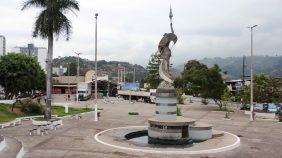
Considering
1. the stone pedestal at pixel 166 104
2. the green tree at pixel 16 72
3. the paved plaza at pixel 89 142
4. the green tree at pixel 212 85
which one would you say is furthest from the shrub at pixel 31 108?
the green tree at pixel 212 85

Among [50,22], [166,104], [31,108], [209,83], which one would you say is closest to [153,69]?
[209,83]

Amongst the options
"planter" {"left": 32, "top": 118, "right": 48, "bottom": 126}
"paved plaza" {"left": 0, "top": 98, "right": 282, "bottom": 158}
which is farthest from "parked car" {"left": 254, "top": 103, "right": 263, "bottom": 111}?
"planter" {"left": 32, "top": 118, "right": 48, "bottom": 126}

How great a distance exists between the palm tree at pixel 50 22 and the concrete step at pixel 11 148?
980 centimetres

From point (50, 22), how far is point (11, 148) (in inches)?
588

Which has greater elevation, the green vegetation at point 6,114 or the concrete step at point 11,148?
the green vegetation at point 6,114

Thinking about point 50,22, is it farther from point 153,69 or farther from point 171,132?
point 153,69

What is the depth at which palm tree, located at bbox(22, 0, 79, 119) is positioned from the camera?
3356cm

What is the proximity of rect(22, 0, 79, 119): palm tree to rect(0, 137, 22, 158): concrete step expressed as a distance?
9799mm

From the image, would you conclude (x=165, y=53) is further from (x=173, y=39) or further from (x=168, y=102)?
(x=168, y=102)

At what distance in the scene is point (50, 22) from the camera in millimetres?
33656

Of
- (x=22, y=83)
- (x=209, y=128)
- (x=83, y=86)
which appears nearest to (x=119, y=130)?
(x=209, y=128)

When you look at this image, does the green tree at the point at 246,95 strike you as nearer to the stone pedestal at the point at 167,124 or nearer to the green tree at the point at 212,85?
the green tree at the point at 212,85

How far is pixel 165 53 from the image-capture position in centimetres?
2852

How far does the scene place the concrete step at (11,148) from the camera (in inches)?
779
